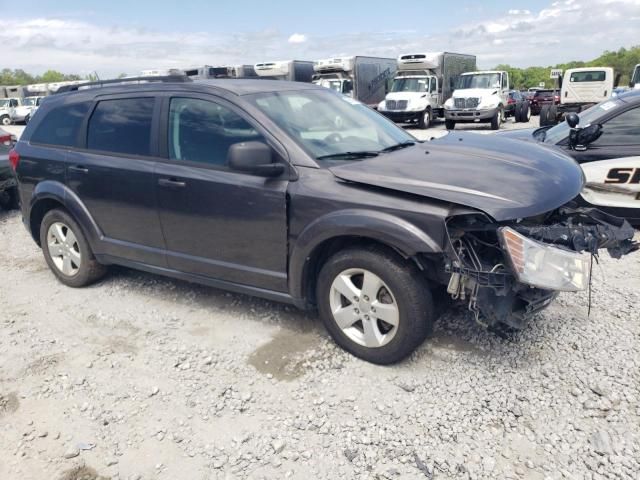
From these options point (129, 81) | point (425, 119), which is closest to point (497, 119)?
point (425, 119)

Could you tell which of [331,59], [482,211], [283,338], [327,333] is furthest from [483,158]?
[331,59]

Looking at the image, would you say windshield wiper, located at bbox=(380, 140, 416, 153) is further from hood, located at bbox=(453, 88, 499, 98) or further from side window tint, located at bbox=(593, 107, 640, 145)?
hood, located at bbox=(453, 88, 499, 98)

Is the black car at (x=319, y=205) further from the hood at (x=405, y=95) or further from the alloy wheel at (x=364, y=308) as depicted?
the hood at (x=405, y=95)

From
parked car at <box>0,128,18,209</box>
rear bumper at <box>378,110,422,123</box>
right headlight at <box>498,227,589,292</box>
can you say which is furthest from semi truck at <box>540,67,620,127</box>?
right headlight at <box>498,227,589,292</box>

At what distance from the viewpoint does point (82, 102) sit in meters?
4.55

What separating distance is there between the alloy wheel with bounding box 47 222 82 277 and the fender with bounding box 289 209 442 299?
245cm

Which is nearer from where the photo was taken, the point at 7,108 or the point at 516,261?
the point at 516,261

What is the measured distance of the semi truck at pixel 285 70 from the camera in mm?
25031

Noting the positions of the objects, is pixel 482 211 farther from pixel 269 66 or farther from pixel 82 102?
pixel 269 66

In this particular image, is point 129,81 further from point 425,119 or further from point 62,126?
point 425,119

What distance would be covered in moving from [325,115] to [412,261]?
4.64 ft

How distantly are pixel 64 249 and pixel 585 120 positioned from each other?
556 cm

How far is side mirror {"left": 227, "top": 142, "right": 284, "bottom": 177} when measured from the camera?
322 cm

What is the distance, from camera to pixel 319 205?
326cm
